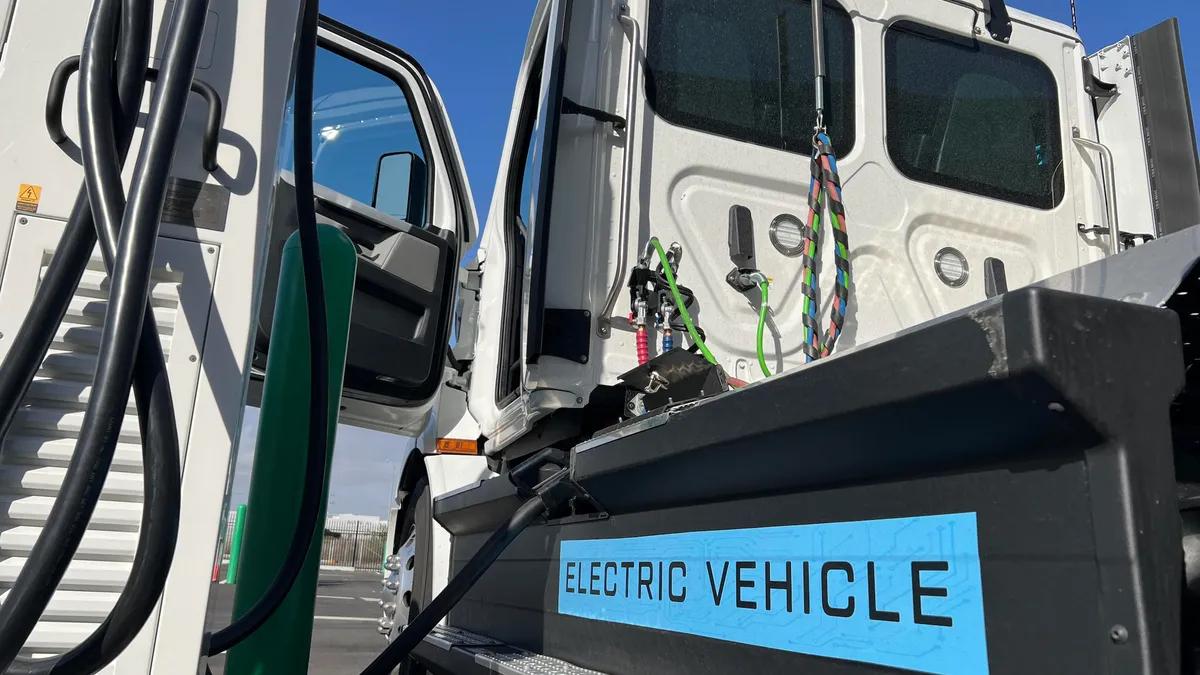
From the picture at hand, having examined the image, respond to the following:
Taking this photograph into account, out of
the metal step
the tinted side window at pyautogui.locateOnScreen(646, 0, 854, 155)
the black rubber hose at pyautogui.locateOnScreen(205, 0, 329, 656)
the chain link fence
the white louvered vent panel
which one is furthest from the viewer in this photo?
the chain link fence

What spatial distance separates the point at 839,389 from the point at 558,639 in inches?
48.5

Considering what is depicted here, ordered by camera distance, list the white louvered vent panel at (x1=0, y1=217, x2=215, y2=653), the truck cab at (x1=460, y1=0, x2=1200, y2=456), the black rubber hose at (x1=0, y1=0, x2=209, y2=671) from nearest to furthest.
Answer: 1. the black rubber hose at (x1=0, y1=0, x2=209, y2=671)
2. the white louvered vent panel at (x1=0, y1=217, x2=215, y2=653)
3. the truck cab at (x1=460, y1=0, x2=1200, y2=456)

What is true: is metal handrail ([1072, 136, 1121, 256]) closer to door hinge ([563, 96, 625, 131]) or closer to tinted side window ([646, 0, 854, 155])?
tinted side window ([646, 0, 854, 155])

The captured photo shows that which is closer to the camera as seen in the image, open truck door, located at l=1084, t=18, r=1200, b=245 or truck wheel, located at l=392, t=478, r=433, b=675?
open truck door, located at l=1084, t=18, r=1200, b=245

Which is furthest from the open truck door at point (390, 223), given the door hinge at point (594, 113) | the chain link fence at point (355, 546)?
the chain link fence at point (355, 546)

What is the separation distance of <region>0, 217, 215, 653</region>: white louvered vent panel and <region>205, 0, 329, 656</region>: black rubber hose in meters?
0.29

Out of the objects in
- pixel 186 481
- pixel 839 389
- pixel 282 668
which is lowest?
pixel 282 668

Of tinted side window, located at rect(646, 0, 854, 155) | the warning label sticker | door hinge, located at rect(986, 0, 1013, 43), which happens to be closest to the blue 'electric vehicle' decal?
the warning label sticker

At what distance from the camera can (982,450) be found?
96 centimetres

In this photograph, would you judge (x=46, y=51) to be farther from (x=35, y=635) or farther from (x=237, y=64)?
(x=35, y=635)

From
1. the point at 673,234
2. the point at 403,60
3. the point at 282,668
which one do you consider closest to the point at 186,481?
the point at 282,668

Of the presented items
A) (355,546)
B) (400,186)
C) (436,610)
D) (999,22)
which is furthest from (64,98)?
(355,546)

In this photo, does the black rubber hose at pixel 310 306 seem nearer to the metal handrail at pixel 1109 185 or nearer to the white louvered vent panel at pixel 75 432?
the white louvered vent panel at pixel 75 432

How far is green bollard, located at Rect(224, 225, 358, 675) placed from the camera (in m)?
1.48
